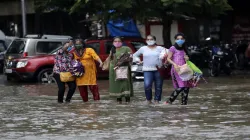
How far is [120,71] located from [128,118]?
320cm

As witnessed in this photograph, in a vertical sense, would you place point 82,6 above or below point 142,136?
above

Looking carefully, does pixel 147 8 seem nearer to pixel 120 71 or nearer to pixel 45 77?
pixel 45 77

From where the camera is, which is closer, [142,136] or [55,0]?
[142,136]

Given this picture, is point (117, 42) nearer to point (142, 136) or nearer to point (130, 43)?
point (142, 136)

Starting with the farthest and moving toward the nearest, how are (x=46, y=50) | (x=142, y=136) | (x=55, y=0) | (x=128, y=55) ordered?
(x=55, y=0), (x=46, y=50), (x=128, y=55), (x=142, y=136)

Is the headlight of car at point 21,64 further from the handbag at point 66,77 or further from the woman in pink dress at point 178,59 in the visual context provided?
the woman in pink dress at point 178,59

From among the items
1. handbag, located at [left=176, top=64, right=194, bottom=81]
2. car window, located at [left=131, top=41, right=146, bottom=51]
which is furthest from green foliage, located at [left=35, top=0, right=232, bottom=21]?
handbag, located at [left=176, top=64, right=194, bottom=81]

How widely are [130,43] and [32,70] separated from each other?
3.41 m

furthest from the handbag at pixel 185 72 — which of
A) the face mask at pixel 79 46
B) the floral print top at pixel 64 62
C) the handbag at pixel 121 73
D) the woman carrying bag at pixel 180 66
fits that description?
the floral print top at pixel 64 62

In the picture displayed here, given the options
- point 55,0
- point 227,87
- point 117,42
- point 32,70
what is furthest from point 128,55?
point 55,0

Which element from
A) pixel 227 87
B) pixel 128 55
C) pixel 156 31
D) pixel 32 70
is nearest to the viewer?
pixel 128 55

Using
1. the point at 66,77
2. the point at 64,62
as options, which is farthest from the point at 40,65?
the point at 64,62

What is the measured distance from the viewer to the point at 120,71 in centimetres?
1647

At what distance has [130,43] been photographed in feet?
84.2
